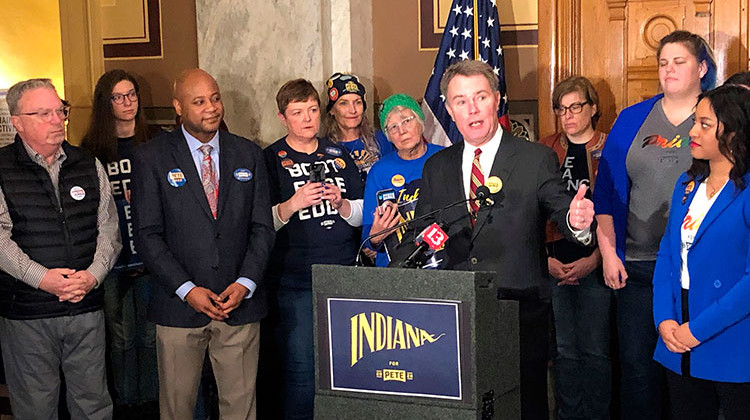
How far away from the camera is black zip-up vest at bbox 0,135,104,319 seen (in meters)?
3.67

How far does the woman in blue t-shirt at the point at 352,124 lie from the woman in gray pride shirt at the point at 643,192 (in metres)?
1.09

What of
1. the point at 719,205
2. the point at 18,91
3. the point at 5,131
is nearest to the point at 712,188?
the point at 719,205

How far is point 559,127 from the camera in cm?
484

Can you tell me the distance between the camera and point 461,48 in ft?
15.9

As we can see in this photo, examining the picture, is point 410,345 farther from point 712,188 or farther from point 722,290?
point 712,188

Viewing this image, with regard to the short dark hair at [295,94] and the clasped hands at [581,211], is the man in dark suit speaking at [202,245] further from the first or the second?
the clasped hands at [581,211]

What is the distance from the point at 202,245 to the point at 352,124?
43.1 inches

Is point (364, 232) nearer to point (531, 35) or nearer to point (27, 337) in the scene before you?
point (27, 337)

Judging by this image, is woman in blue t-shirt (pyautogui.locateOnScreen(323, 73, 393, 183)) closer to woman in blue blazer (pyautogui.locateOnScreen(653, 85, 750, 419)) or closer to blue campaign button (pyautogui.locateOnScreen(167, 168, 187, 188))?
blue campaign button (pyautogui.locateOnScreen(167, 168, 187, 188))

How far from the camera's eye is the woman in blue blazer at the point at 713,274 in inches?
112

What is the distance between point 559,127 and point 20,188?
8.80 feet

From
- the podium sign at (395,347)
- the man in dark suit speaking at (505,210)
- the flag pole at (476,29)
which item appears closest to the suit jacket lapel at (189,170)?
the man in dark suit speaking at (505,210)

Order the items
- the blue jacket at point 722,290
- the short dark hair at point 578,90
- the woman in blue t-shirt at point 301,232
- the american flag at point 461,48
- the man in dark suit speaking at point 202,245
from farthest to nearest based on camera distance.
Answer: the american flag at point 461,48, the short dark hair at point 578,90, the woman in blue t-shirt at point 301,232, the man in dark suit speaking at point 202,245, the blue jacket at point 722,290

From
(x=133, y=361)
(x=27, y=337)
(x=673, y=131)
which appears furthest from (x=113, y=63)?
(x=673, y=131)
